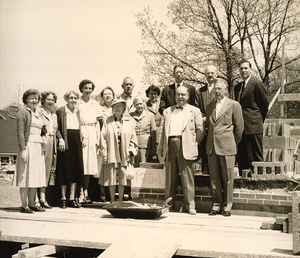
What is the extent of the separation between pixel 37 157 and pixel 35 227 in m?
1.40

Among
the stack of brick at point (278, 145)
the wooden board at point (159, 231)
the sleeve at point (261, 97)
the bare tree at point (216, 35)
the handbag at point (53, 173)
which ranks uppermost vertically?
Answer: the bare tree at point (216, 35)

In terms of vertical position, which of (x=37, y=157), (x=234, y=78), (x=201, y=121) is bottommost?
(x=37, y=157)

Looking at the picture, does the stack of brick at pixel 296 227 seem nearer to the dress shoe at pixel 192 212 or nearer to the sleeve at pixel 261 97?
the dress shoe at pixel 192 212

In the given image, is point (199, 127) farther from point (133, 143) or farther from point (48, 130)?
point (48, 130)

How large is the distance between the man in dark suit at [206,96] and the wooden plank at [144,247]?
259 cm

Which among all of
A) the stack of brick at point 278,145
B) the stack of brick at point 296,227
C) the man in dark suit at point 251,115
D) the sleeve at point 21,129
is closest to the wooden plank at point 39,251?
the sleeve at point 21,129

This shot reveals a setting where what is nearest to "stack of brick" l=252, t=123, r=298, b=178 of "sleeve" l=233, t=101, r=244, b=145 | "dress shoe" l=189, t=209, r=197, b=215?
"sleeve" l=233, t=101, r=244, b=145

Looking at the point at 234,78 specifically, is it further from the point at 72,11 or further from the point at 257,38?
the point at 72,11

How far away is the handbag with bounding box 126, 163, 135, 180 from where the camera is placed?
772 cm

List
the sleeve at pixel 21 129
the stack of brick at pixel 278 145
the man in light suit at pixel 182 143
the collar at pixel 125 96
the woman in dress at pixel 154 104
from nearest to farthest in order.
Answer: the sleeve at pixel 21 129 < the man in light suit at pixel 182 143 < the woman in dress at pixel 154 104 < the collar at pixel 125 96 < the stack of brick at pixel 278 145

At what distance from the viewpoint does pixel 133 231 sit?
223 inches

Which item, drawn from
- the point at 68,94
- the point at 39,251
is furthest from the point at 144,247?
the point at 68,94

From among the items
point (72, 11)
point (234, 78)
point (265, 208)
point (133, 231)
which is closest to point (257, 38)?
point (234, 78)

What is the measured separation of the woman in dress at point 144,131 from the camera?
827 centimetres
